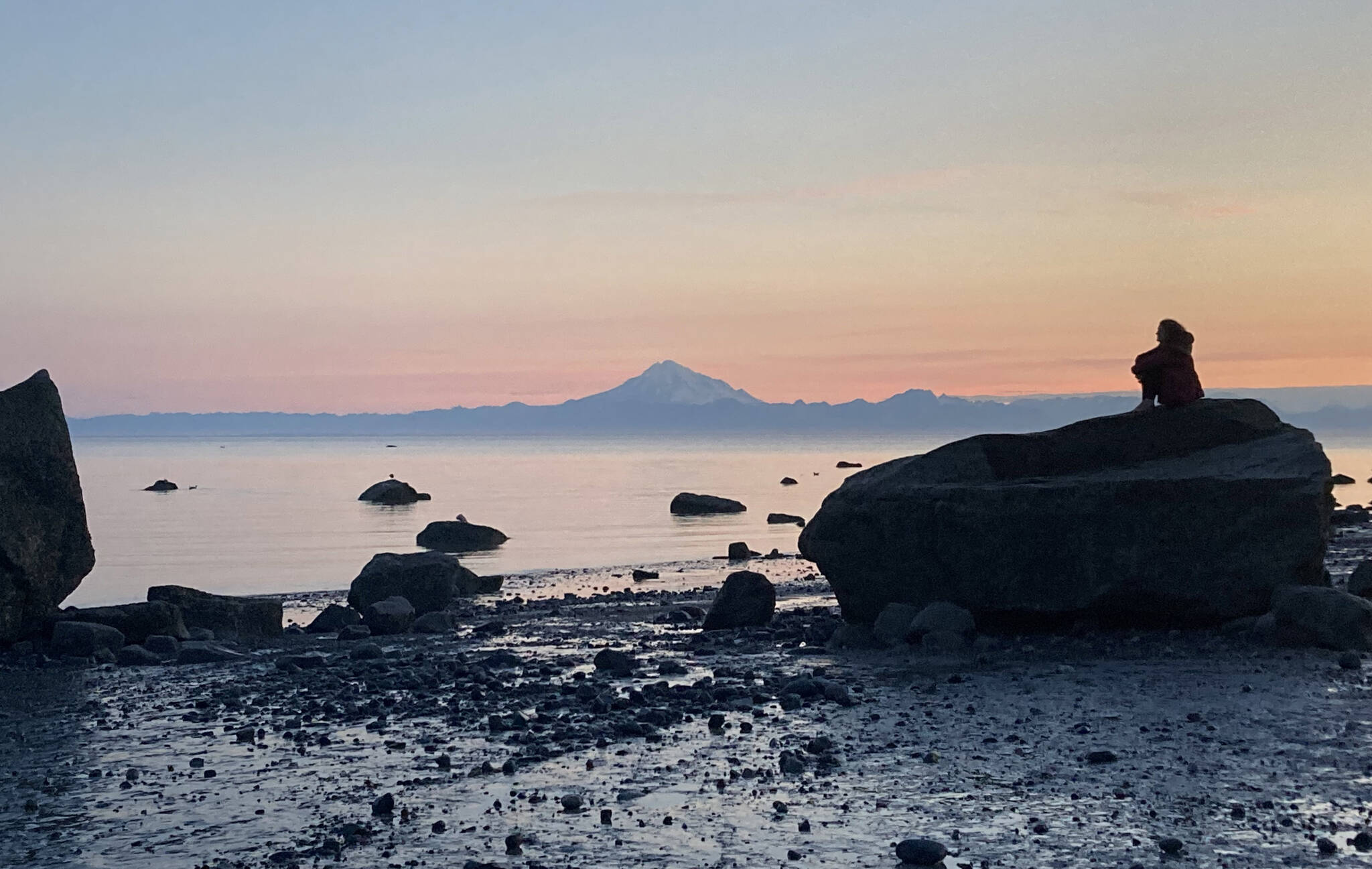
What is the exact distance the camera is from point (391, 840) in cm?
949

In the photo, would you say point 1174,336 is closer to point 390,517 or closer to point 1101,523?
point 1101,523

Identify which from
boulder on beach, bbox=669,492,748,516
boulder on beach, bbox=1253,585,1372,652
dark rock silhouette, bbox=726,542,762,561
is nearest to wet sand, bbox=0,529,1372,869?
boulder on beach, bbox=1253,585,1372,652

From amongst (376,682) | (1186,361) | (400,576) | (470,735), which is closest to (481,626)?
(400,576)

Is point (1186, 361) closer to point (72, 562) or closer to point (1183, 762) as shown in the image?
point (1183, 762)

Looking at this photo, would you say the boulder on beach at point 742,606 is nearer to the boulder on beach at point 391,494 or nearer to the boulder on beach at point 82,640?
the boulder on beach at point 82,640

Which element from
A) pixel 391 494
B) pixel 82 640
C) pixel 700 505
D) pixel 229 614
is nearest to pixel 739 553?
pixel 229 614

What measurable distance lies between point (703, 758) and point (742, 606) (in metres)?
9.37

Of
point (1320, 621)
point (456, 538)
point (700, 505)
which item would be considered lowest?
point (456, 538)

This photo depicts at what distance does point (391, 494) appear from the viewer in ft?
243

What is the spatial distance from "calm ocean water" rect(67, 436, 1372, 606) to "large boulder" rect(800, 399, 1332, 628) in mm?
18457

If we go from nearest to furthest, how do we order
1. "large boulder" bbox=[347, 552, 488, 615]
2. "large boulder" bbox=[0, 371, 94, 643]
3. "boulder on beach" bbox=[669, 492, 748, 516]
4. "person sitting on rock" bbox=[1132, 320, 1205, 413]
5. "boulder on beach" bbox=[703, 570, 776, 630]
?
1. "person sitting on rock" bbox=[1132, 320, 1205, 413]
2. "large boulder" bbox=[0, 371, 94, 643]
3. "boulder on beach" bbox=[703, 570, 776, 630]
4. "large boulder" bbox=[347, 552, 488, 615]
5. "boulder on beach" bbox=[669, 492, 748, 516]

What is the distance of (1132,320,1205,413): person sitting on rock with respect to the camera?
19141 millimetres

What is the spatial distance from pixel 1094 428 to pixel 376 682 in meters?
11.0

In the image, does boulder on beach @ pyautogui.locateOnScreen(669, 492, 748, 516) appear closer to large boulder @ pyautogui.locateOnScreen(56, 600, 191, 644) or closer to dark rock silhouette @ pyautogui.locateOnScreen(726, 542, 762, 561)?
dark rock silhouette @ pyautogui.locateOnScreen(726, 542, 762, 561)
